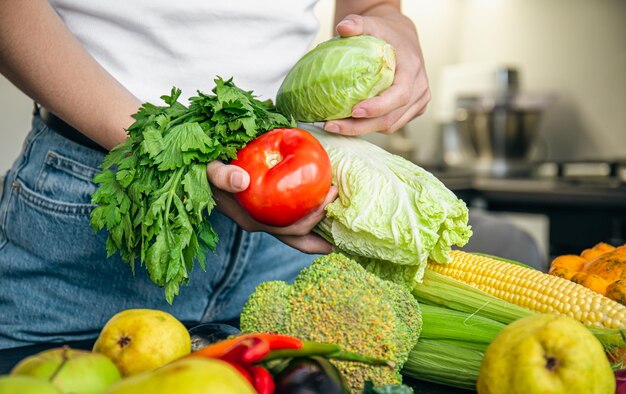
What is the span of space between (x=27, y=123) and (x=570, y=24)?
3.33 m

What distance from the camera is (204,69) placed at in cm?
138

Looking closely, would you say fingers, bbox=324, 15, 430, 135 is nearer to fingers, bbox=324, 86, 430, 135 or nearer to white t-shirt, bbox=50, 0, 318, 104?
fingers, bbox=324, 86, 430, 135

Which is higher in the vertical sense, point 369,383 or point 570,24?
point 570,24

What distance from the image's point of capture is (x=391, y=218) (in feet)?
3.53

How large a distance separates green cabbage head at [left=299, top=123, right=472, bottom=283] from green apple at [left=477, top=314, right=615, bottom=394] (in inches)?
11.1

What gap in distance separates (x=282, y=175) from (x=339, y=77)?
0.22 meters

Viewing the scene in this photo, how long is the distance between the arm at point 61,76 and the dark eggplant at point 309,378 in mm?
570

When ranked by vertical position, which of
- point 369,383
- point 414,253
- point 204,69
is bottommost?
point 369,383

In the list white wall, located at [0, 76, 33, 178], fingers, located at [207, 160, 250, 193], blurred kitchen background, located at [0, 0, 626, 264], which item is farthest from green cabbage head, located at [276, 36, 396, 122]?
blurred kitchen background, located at [0, 0, 626, 264]

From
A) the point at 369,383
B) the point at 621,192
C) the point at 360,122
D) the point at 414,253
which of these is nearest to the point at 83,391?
the point at 369,383

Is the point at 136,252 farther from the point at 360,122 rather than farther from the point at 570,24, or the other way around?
the point at 570,24

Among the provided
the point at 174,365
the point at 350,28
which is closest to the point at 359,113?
the point at 350,28

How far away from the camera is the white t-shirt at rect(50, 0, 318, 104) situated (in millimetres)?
1307

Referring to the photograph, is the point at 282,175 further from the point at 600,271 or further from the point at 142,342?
the point at 600,271
